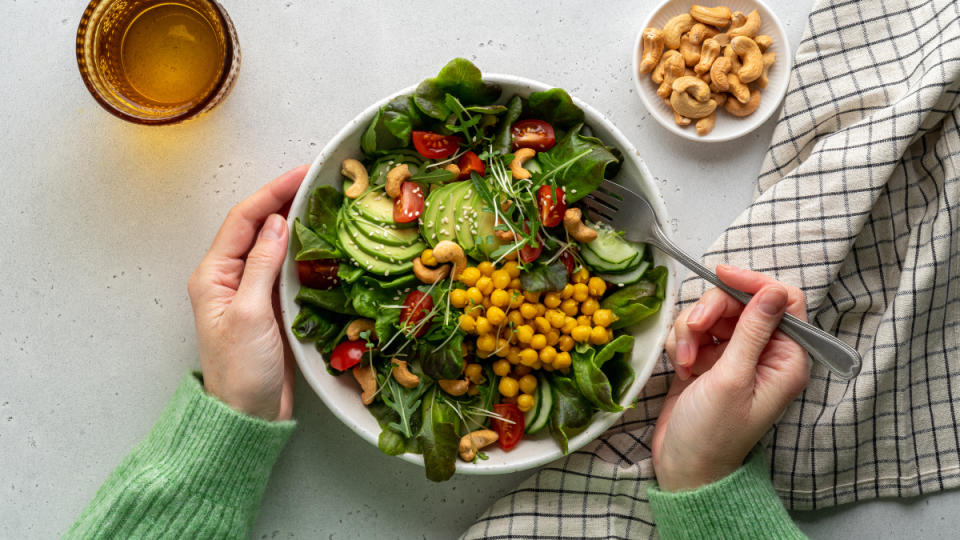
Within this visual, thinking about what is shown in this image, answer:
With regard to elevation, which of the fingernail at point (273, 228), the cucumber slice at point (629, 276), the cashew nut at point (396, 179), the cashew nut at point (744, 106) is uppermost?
the cashew nut at point (396, 179)

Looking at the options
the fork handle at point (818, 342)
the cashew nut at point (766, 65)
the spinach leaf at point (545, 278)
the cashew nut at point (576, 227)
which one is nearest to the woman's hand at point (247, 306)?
the spinach leaf at point (545, 278)

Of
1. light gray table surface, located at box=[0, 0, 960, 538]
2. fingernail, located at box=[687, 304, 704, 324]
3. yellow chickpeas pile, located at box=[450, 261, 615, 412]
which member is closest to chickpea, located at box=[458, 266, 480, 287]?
yellow chickpeas pile, located at box=[450, 261, 615, 412]

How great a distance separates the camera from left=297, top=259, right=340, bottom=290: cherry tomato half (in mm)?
1909

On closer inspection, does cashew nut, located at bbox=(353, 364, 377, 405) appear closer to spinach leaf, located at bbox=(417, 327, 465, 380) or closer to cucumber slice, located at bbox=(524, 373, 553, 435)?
spinach leaf, located at bbox=(417, 327, 465, 380)

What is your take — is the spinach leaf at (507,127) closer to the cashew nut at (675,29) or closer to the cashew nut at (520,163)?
the cashew nut at (520,163)

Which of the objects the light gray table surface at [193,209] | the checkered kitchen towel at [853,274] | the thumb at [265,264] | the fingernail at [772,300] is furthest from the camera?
the light gray table surface at [193,209]

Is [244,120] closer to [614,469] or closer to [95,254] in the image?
[95,254]

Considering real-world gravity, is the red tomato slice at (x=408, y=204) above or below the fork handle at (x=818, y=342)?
above

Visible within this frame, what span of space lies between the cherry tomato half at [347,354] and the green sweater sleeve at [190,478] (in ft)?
0.84

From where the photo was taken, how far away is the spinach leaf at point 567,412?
187cm

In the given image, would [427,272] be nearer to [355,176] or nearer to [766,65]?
[355,176]

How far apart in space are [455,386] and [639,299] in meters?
0.55

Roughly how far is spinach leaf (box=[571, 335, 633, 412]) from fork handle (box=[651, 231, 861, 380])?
26 cm

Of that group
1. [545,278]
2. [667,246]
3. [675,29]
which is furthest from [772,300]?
[675,29]
